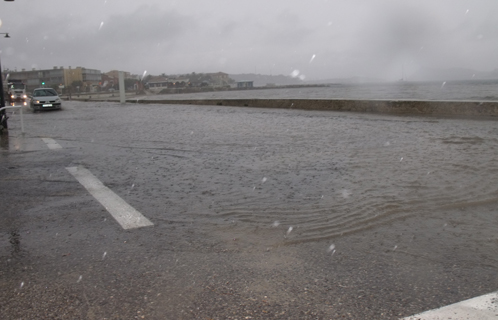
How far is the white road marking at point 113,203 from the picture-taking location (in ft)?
14.1

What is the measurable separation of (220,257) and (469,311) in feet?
5.81

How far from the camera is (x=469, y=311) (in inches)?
99.3

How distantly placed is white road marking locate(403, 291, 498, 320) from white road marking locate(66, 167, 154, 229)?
269 centimetres

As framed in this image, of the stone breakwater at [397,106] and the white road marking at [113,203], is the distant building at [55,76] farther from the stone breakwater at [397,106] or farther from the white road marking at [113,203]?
the white road marking at [113,203]

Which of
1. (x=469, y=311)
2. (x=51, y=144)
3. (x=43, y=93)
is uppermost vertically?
(x=43, y=93)

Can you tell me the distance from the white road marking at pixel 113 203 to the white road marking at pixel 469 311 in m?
2.69

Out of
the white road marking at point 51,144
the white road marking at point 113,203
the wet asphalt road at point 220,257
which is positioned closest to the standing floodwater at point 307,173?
the wet asphalt road at point 220,257

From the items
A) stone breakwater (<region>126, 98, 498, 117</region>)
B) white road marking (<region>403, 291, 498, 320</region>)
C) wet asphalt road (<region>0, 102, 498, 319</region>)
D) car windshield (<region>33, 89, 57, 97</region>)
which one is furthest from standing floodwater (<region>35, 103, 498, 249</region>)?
car windshield (<region>33, 89, 57, 97</region>)

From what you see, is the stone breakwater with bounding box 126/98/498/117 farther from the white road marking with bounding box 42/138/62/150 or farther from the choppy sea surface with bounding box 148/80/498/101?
the choppy sea surface with bounding box 148/80/498/101

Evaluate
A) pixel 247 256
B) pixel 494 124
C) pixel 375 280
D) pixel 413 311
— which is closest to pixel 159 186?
pixel 247 256

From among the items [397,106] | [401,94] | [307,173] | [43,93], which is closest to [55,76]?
[401,94]

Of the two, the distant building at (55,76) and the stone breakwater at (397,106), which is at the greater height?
the distant building at (55,76)

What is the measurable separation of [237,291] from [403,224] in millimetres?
2054

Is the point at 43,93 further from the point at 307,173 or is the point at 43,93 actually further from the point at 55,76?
the point at 55,76
